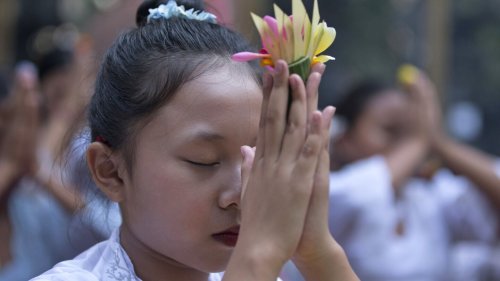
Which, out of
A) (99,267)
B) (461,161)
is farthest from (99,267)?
(461,161)

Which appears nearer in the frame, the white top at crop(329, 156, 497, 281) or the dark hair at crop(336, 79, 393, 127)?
the white top at crop(329, 156, 497, 281)

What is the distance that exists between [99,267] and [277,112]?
1.73ft

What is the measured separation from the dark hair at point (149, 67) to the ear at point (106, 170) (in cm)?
2

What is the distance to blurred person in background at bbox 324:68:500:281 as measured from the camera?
3572 millimetres

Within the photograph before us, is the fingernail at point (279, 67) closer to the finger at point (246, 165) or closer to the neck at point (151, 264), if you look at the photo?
the finger at point (246, 165)

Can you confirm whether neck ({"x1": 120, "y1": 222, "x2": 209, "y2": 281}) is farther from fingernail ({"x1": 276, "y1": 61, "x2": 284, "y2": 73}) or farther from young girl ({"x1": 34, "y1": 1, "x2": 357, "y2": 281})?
fingernail ({"x1": 276, "y1": 61, "x2": 284, "y2": 73})

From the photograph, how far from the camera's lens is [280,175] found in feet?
4.26

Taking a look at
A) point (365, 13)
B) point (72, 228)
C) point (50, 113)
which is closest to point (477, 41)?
point (365, 13)

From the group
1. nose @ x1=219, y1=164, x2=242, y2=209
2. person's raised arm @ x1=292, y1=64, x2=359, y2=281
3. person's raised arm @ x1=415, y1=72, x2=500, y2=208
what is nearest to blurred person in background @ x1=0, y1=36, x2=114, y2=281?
person's raised arm @ x1=415, y1=72, x2=500, y2=208

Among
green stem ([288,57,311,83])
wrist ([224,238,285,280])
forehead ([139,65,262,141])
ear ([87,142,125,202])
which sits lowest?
ear ([87,142,125,202])

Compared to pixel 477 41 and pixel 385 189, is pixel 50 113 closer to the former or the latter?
pixel 385 189

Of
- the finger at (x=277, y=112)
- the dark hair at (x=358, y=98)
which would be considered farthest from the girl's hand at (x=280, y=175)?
the dark hair at (x=358, y=98)

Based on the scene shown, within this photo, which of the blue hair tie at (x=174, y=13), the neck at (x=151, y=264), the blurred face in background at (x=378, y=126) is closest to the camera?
the neck at (x=151, y=264)

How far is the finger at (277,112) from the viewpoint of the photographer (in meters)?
1.28
